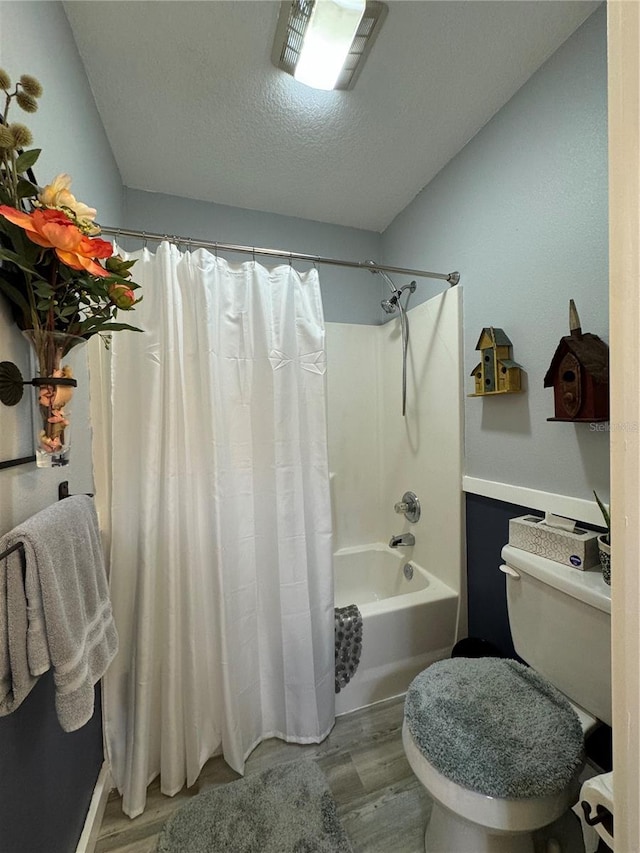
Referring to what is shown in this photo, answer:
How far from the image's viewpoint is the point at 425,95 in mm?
→ 1290

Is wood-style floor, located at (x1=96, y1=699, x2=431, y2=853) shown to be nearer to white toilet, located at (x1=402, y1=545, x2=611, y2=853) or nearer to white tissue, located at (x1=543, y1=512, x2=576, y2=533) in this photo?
white toilet, located at (x1=402, y1=545, x2=611, y2=853)

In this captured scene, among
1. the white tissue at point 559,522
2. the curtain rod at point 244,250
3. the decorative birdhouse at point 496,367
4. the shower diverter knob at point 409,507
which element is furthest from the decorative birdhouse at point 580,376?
the shower diverter knob at point 409,507

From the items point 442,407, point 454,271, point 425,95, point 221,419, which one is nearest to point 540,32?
point 425,95

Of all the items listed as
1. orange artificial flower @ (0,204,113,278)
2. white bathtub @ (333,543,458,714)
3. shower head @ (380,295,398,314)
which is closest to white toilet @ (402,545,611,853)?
white bathtub @ (333,543,458,714)

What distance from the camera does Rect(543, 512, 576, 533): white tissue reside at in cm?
107

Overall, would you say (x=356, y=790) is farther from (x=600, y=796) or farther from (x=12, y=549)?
(x=12, y=549)

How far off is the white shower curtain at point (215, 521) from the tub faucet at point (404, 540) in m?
0.70

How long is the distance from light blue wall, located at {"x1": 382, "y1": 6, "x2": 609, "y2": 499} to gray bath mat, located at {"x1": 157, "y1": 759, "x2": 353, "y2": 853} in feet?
4.25

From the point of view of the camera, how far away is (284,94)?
4.20ft

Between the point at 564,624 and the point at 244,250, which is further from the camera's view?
the point at 244,250

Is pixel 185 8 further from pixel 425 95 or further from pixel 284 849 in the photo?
Result: pixel 284 849

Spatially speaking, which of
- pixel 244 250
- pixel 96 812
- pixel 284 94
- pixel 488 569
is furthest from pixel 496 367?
pixel 96 812

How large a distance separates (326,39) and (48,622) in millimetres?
1711

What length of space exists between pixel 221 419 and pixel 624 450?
112cm
